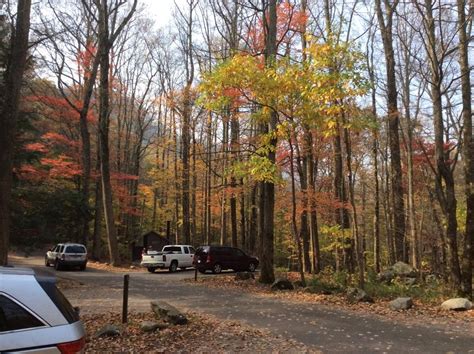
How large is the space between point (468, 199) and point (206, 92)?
8.90 m

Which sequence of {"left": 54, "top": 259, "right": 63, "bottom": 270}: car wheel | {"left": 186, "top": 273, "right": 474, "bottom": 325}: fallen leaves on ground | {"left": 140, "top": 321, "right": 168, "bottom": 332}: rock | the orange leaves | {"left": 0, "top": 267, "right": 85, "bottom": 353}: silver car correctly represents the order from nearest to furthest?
{"left": 0, "top": 267, "right": 85, "bottom": 353}: silver car
{"left": 140, "top": 321, "right": 168, "bottom": 332}: rock
{"left": 186, "top": 273, "right": 474, "bottom": 325}: fallen leaves on ground
{"left": 54, "top": 259, "right": 63, "bottom": 270}: car wheel
the orange leaves

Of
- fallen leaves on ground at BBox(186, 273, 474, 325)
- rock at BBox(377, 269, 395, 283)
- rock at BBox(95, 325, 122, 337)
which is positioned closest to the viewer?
rock at BBox(95, 325, 122, 337)

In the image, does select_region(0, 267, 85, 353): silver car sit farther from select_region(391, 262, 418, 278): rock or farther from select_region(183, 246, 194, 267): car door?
select_region(183, 246, 194, 267): car door

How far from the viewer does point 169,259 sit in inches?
1077

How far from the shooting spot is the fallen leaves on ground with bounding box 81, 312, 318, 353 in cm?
786

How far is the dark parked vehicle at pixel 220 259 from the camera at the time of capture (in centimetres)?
2547

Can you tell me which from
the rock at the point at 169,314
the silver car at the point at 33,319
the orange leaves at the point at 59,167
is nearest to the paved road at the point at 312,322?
the rock at the point at 169,314

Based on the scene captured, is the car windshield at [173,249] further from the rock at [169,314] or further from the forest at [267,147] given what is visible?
the rock at [169,314]

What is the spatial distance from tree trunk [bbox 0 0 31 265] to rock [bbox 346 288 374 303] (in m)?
10.2

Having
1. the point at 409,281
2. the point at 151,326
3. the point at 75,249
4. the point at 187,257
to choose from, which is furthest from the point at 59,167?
the point at 151,326

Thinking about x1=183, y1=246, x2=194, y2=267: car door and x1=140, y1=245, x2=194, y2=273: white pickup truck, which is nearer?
x1=140, y1=245, x2=194, y2=273: white pickup truck

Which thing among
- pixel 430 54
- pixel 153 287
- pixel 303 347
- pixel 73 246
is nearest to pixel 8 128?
pixel 153 287

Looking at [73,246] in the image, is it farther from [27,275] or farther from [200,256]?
[27,275]

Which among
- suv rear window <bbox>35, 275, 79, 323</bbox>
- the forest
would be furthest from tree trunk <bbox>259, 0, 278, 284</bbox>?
suv rear window <bbox>35, 275, 79, 323</bbox>
